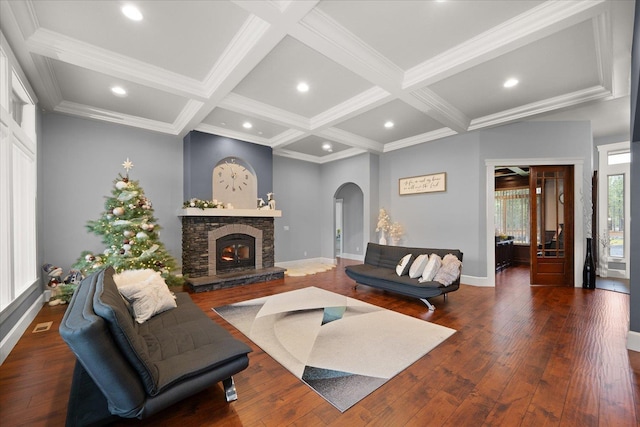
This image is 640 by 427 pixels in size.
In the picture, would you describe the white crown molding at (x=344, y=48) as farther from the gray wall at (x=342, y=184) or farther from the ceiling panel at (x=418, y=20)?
the gray wall at (x=342, y=184)

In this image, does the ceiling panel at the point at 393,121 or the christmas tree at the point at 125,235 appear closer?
the christmas tree at the point at 125,235

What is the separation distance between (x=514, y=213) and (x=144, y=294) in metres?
10.2

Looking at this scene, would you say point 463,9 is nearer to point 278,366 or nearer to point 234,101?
point 234,101

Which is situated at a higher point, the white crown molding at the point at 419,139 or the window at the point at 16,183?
the white crown molding at the point at 419,139

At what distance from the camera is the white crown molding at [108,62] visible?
9.31 feet

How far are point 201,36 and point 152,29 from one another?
0.46m

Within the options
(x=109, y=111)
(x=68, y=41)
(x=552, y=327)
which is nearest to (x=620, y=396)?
(x=552, y=327)

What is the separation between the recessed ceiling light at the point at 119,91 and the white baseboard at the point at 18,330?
3.11 meters

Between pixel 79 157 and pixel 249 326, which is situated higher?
pixel 79 157

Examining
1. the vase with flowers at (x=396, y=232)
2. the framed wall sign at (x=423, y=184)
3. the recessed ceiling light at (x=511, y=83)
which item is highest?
the recessed ceiling light at (x=511, y=83)

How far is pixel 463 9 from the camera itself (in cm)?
253

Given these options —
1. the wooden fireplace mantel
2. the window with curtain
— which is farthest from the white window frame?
the wooden fireplace mantel

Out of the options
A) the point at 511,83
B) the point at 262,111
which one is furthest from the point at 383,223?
the point at 262,111

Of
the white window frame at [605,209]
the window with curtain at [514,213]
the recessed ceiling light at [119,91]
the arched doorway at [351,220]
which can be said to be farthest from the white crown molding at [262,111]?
the window with curtain at [514,213]
